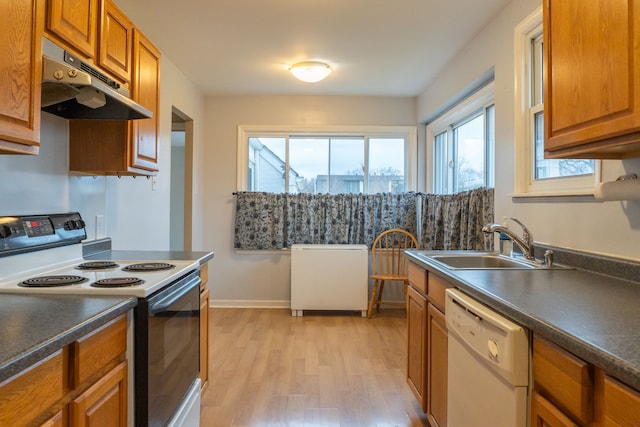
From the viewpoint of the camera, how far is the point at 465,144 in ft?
11.2

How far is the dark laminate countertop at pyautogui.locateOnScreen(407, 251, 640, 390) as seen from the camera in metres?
0.77

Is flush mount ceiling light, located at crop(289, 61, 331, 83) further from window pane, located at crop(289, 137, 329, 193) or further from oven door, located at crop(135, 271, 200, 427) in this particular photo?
oven door, located at crop(135, 271, 200, 427)

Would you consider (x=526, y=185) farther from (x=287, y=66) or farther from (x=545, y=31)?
(x=287, y=66)

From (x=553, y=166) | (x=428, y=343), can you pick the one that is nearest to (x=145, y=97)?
(x=428, y=343)

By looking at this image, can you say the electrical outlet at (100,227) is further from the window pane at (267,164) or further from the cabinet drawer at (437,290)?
the window pane at (267,164)

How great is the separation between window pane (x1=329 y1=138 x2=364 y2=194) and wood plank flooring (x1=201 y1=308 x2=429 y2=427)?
Result: 57.5 inches

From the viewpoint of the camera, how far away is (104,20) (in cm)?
165

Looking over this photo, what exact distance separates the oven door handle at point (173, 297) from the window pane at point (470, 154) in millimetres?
2351

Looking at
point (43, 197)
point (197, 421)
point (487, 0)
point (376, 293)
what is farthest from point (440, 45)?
point (197, 421)

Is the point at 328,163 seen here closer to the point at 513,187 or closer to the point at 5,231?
the point at 513,187

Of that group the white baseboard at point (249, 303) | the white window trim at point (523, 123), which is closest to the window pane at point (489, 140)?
the white window trim at point (523, 123)

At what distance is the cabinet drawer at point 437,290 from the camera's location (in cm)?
166

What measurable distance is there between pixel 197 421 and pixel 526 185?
2.16m

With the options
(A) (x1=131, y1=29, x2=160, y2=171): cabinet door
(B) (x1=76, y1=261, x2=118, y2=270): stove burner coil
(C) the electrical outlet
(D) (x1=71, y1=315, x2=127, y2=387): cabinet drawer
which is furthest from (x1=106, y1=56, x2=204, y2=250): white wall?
(D) (x1=71, y1=315, x2=127, y2=387): cabinet drawer
